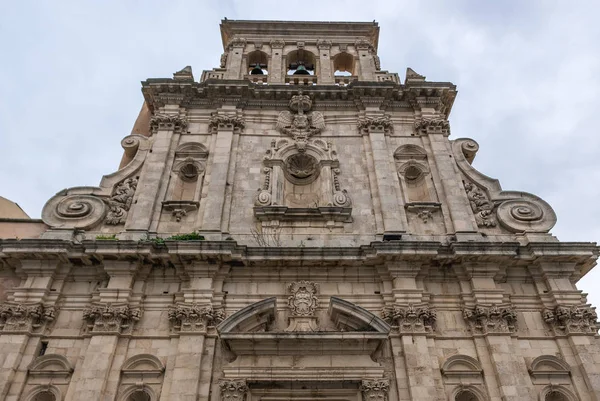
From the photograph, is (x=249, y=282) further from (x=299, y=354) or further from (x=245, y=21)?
(x=245, y=21)

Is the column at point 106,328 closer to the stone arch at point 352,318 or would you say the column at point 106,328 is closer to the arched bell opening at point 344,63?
the stone arch at point 352,318

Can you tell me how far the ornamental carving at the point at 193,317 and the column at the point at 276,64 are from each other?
9248 mm

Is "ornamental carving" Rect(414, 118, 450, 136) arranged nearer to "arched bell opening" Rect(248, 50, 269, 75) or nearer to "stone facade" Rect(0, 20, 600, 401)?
"stone facade" Rect(0, 20, 600, 401)

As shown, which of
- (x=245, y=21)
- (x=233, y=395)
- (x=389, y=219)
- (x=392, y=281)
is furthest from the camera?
(x=245, y=21)

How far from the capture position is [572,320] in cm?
1093

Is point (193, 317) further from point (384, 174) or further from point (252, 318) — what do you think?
point (384, 174)

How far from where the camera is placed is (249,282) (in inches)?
459

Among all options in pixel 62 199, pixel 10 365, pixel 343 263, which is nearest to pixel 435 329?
pixel 343 263

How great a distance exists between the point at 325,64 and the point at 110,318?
11843mm

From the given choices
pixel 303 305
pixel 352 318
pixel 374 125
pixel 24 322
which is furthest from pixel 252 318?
pixel 374 125

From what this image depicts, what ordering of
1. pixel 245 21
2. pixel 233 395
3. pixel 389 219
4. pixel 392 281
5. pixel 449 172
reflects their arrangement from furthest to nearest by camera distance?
pixel 245 21, pixel 449 172, pixel 389 219, pixel 392 281, pixel 233 395

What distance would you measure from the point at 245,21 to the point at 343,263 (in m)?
12.3

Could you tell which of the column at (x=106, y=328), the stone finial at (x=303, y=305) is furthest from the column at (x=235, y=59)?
the stone finial at (x=303, y=305)

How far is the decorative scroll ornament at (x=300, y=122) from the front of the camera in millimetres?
14984
